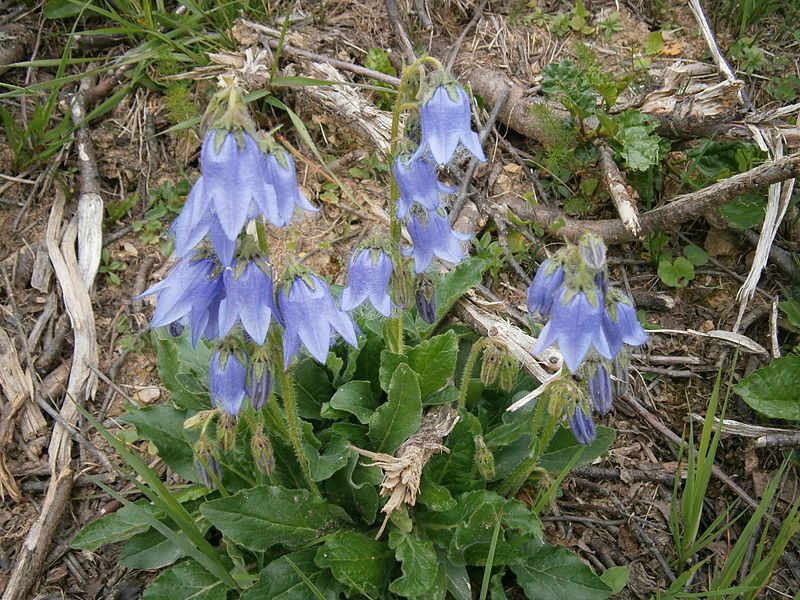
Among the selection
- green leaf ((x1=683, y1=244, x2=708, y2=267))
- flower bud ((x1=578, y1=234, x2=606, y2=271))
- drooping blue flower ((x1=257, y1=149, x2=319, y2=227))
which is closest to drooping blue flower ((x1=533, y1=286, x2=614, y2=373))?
flower bud ((x1=578, y1=234, x2=606, y2=271))

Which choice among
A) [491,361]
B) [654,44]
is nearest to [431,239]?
[491,361]

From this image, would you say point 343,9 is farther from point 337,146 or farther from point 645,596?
point 645,596

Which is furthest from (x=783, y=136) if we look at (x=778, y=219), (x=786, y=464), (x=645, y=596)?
(x=645, y=596)

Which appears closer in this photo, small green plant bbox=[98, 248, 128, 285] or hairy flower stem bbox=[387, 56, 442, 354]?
hairy flower stem bbox=[387, 56, 442, 354]

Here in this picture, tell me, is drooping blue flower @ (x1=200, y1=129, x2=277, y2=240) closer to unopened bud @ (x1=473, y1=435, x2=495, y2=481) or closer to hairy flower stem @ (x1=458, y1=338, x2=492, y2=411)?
hairy flower stem @ (x1=458, y1=338, x2=492, y2=411)

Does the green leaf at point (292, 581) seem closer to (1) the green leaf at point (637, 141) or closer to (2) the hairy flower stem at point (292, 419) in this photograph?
(2) the hairy flower stem at point (292, 419)

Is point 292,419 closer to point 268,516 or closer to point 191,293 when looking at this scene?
point 268,516
